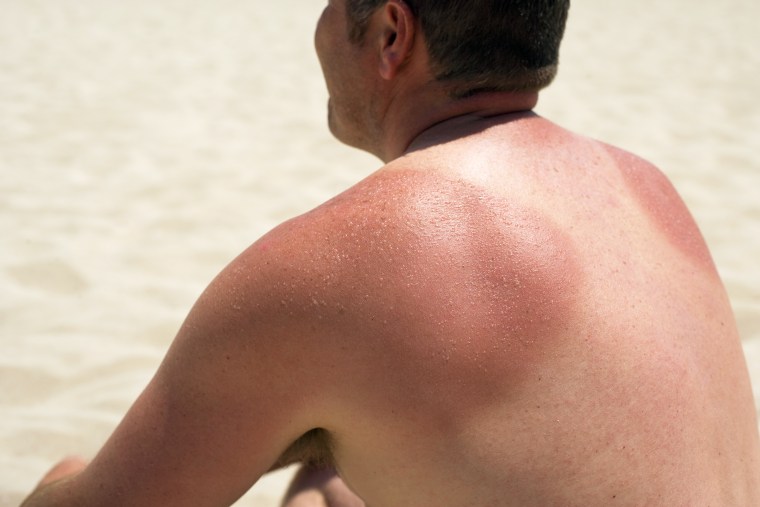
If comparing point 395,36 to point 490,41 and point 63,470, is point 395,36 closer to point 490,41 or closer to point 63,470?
point 490,41

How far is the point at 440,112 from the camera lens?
1.58m

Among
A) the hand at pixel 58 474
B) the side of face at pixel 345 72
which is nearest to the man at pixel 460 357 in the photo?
the hand at pixel 58 474

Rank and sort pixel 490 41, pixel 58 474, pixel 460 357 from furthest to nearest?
pixel 58 474 → pixel 490 41 → pixel 460 357

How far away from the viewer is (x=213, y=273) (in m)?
3.51

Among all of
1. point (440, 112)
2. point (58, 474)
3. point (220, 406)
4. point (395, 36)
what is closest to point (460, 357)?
point (220, 406)

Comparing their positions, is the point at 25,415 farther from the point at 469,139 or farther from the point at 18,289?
the point at 469,139

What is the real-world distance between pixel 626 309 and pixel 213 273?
2.39 metres

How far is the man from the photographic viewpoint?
125cm

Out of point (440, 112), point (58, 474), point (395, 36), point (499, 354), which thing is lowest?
point (499, 354)

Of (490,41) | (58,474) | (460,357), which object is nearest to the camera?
(460,357)

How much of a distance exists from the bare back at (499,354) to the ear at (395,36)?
0.29 meters

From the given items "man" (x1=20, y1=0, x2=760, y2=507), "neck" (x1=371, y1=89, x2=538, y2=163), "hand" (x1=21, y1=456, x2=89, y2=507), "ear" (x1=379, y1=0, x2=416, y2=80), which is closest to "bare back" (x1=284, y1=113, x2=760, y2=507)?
"man" (x1=20, y1=0, x2=760, y2=507)

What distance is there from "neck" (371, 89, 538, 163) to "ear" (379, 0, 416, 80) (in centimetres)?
6

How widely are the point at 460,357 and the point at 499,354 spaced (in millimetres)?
52
